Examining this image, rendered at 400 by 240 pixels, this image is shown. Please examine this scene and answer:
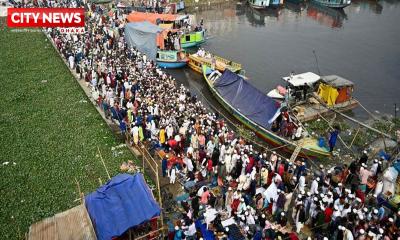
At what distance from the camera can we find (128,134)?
62.2 feet

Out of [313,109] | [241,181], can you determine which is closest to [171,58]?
[313,109]

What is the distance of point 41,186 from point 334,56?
30106 millimetres

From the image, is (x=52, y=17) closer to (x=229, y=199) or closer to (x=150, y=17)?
(x=150, y=17)

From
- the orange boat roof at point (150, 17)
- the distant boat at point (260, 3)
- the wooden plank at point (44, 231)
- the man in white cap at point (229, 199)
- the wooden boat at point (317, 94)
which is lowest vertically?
the man in white cap at point (229, 199)

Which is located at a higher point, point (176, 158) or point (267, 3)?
point (267, 3)

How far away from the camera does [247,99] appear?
862 inches

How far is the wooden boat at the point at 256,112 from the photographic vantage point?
18.7 meters

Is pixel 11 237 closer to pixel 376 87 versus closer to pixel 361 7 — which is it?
pixel 376 87

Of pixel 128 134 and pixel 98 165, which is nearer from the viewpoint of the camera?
pixel 98 165

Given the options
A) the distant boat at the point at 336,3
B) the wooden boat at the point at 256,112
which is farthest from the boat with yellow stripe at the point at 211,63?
the distant boat at the point at 336,3

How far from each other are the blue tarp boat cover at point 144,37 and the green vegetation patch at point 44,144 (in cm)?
639

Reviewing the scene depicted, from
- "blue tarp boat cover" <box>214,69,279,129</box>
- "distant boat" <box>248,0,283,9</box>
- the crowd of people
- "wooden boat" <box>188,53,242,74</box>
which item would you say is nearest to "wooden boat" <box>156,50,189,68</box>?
"wooden boat" <box>188,53,242,74</box>

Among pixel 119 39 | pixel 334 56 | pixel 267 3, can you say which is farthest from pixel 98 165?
pixel 267 3

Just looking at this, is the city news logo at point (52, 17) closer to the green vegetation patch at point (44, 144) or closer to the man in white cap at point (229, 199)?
the green vegetation patch at point (44, 144)
